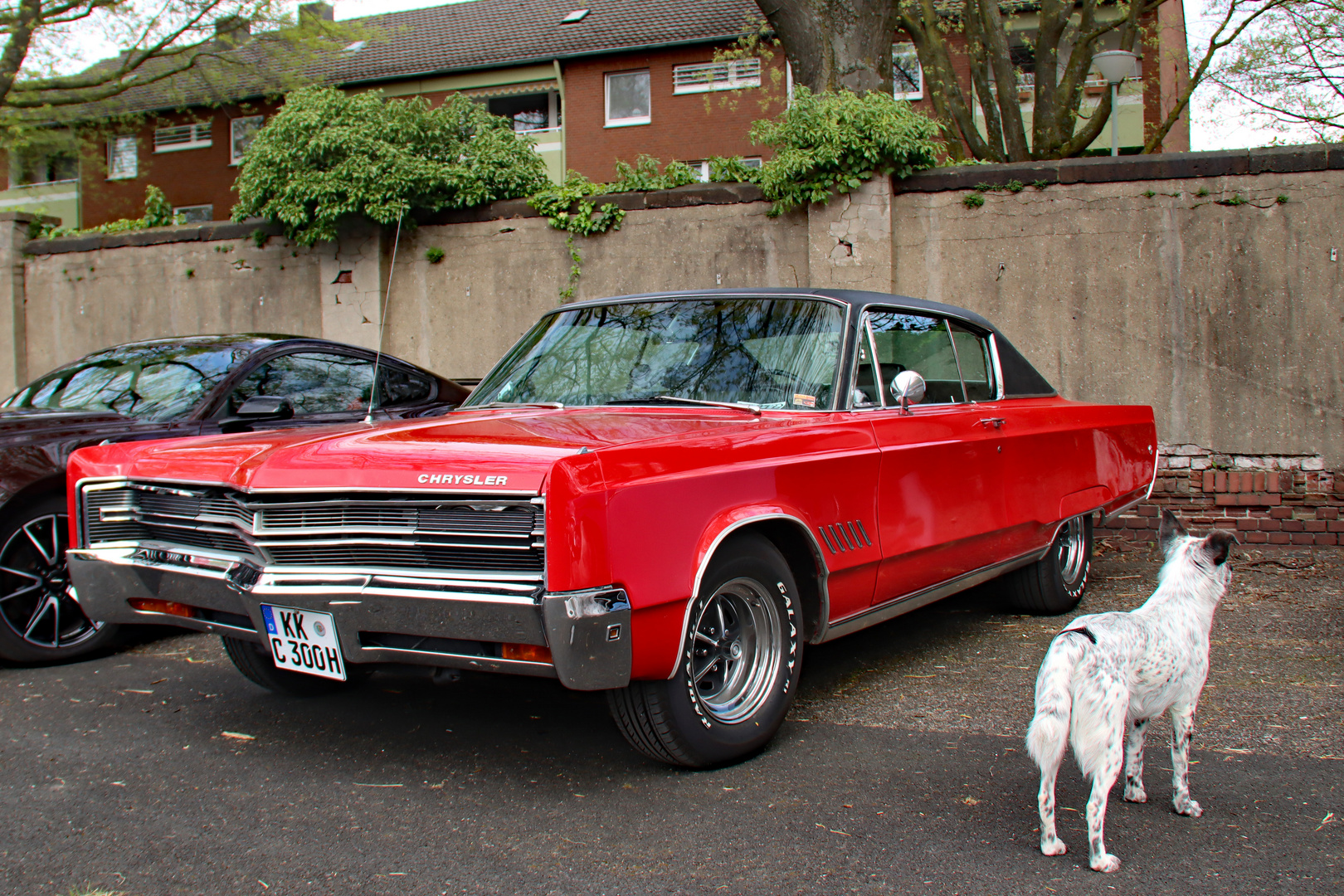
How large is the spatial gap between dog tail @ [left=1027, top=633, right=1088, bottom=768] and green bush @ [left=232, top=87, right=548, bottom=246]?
309 inches

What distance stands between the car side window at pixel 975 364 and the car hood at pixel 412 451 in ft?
5.77

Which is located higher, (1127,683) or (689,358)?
(689,358)

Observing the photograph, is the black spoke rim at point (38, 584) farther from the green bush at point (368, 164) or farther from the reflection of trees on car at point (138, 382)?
the green bush at point (368, 164)

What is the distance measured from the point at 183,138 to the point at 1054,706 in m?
34.5

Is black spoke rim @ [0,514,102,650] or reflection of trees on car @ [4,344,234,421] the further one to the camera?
reflection of trees on car @ [4,344,234,421]

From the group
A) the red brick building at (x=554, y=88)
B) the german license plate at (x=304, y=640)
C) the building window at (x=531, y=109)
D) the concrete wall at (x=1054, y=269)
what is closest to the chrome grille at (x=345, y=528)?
the german license plate at (x=304, y=640)

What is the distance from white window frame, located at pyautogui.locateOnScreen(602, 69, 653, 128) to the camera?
88.9 ft

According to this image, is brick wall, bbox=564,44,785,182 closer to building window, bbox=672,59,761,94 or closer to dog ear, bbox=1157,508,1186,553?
building window, bbox=672,59,761,94

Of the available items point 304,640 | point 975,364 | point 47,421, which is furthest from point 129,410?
point 975,364

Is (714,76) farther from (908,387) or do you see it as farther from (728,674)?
(728,674)

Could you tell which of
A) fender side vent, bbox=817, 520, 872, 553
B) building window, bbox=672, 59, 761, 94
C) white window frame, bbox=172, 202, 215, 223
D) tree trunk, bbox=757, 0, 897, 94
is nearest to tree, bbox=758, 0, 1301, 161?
tree trunk, bbox=757, 0, 897, 94

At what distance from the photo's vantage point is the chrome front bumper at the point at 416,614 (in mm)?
2652

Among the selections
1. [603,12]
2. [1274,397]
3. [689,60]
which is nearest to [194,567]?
[1274,397]

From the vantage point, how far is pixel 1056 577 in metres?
5.38
